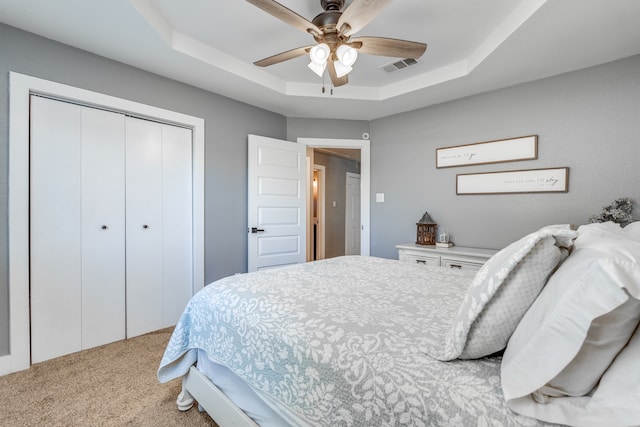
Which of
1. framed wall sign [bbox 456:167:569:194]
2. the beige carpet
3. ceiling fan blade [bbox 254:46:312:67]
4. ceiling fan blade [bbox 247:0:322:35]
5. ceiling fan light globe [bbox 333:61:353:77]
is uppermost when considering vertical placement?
ceiling fan blade [bbox 247:0:322:35]

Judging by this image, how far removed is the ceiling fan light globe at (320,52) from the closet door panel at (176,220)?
1.70m

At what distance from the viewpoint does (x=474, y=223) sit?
3.01m

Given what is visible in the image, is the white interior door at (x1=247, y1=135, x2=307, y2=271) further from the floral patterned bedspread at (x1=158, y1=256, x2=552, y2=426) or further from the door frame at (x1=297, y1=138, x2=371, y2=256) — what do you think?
the floral patterned bedspread at (x1=158, y1=256, x2=552, y2=426)

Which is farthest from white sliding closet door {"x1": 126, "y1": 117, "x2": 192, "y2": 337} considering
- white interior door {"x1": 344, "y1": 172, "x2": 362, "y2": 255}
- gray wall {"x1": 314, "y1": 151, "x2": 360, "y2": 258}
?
white interior door {"x1": 344, "y1": 172, "x2": 362, "y2": 255}

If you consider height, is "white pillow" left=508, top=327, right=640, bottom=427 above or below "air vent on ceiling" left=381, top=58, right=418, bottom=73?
below

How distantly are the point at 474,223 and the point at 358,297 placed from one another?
7.32 feet

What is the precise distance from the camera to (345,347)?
90 cm

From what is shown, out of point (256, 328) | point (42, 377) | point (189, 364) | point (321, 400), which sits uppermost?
point (256, 328)

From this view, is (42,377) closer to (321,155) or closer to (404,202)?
(404,202)

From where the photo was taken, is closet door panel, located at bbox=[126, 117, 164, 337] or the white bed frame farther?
closet door panel, located at bbox=[126, 117, 164, 337]

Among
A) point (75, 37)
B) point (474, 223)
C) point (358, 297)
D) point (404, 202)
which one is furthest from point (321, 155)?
point (358, 297)

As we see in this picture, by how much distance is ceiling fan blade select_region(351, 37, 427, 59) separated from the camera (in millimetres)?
1725

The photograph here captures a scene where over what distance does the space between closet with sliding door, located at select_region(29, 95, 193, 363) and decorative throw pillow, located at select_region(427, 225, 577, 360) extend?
2.62 metres

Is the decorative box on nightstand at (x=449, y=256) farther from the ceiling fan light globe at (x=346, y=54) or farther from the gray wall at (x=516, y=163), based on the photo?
the ceiling fan light globe at (x=346, y=54)
